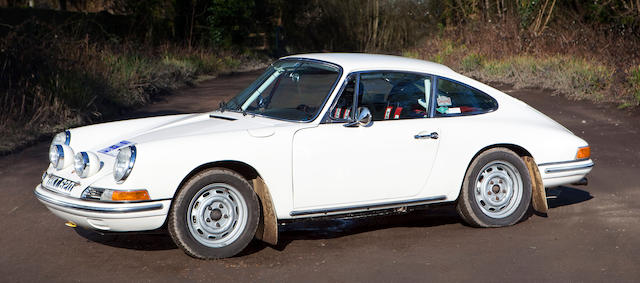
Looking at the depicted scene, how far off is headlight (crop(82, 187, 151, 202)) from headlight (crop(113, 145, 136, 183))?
3.9 inches

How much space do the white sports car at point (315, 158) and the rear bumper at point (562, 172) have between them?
0.03ft

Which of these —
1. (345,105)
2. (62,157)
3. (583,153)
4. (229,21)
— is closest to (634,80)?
(583,153)

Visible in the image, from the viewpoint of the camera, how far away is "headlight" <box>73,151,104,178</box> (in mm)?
5832

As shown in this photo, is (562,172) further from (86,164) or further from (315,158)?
(86,164)

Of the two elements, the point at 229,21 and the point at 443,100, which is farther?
the point at 229,21

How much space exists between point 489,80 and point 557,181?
49.9 feet

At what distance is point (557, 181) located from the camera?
709 centimetres

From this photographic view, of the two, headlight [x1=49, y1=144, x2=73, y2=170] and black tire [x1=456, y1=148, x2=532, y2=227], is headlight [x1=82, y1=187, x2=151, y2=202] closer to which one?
headlight [x1=49, y1=144, x2=73, y2=170]

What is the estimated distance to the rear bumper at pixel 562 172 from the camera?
701 cm

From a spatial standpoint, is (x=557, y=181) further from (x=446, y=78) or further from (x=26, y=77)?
(x=26, y=77)

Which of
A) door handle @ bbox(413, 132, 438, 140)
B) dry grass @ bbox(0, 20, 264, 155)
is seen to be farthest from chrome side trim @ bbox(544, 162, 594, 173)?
dry grass @ bbox(0, 20, 264, 155)

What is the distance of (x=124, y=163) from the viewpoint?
5660 mm

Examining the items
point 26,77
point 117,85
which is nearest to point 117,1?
point 117,85

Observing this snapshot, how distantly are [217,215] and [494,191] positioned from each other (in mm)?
2401
